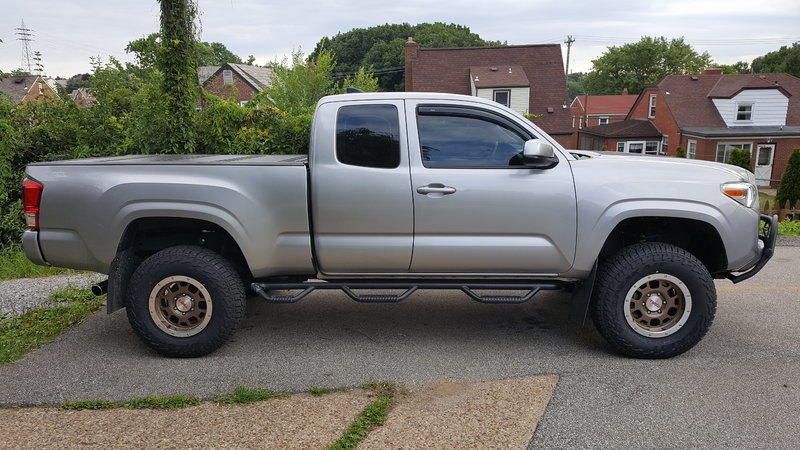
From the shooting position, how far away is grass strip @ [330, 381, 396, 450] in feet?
11.9

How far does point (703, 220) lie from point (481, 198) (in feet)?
5.38

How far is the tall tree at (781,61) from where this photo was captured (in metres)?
63.6

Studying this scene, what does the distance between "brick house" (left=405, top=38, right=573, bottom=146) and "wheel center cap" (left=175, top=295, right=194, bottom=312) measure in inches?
1158

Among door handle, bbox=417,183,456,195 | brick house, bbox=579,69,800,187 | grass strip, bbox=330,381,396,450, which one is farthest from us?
brick house, bbox=579,69,800,187

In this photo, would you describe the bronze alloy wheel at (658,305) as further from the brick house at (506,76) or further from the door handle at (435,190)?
the brick house at (506,76)

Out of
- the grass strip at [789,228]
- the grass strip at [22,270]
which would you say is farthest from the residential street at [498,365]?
the grass strip at [789,228]

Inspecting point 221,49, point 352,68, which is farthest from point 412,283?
point 221,49

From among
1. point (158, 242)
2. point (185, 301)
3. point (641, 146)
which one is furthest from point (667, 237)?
point (641, 146)

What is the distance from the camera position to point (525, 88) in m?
33.2

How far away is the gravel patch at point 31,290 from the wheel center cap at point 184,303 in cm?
234

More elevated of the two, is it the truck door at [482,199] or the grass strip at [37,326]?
the truck door at [482,199]

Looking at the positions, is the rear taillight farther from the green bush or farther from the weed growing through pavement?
the green bush

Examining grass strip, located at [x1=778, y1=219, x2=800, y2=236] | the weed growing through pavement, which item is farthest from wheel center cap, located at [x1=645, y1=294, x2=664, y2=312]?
grass strip, located at [x1=778, y1=219, x2=800, y2=236]

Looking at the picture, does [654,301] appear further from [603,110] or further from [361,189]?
[603,110]
